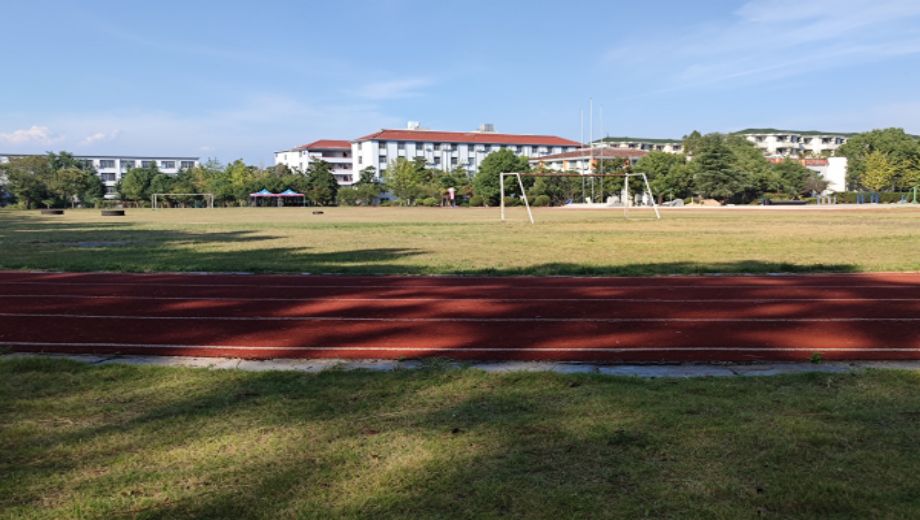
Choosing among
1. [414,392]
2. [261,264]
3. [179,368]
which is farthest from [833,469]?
[261,264]

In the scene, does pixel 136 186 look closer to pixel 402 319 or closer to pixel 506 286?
pixel 506 286

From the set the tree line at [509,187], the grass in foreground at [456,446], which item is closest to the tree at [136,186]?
the tree line at [509,187]

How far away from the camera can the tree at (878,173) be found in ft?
305

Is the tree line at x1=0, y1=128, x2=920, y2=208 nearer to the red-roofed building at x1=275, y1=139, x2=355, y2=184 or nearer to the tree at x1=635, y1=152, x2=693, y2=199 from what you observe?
the tree at x1=635, y1=152, x2=693, y2=199

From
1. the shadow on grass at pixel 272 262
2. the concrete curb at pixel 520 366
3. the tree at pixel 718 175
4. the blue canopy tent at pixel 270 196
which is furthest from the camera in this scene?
the blue canopy tent at pixel 270 196

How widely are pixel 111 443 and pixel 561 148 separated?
14229 cm

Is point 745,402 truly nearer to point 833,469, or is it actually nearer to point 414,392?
point 833,469

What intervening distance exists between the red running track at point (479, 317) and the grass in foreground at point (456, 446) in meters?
1.13

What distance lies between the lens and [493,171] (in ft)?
290

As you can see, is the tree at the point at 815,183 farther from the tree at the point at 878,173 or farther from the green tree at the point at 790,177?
the tree at the point at 878,173

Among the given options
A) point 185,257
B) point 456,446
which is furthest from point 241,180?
point 456,446

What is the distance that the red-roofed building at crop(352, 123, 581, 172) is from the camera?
129 metres

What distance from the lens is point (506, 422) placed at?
4.57 m

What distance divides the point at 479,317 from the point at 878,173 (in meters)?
102
